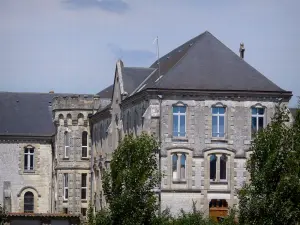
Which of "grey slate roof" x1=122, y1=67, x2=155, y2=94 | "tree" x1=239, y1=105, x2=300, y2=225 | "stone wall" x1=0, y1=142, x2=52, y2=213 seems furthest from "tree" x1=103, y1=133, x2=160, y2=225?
"stone wall" x1=0, y1=142, x2=52, y2=213

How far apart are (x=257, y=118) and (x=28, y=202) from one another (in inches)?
1300

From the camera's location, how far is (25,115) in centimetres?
9750

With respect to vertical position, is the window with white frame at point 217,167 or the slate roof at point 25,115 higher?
the slate roof at point 25,115

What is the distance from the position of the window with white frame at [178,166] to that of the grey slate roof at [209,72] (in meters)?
4.17

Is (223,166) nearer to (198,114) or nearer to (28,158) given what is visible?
(198,114)

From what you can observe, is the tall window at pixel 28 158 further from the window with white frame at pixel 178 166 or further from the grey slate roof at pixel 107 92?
the window with white frame at pixel 178 166

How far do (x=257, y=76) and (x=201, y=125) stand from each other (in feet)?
16.1

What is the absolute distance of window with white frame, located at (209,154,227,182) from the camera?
67750 mm

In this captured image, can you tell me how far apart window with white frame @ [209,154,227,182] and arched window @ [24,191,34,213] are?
3075 centimetres

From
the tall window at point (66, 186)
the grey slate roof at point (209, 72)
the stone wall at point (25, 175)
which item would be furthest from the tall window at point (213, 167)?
the stone wall at point (25, 175)

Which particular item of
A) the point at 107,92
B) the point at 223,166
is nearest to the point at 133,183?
the point at 223,166

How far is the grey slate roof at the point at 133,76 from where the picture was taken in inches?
2918

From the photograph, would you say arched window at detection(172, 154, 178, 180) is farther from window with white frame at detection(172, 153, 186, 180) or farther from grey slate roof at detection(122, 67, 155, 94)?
grey slate roof at detection(122, 67, 155, 94)

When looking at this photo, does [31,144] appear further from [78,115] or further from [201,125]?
[201,125]
